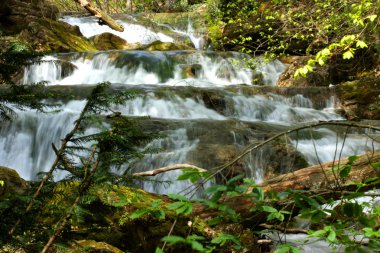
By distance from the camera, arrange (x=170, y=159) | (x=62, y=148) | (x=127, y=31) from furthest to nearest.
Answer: (x=127, y=31), (x=170, y=159), (x=62, y=148)

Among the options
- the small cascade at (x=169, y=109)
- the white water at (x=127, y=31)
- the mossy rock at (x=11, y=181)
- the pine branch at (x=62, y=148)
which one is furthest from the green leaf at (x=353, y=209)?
the white water at (x=127, y=31)

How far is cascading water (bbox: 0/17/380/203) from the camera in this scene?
23.5 feet

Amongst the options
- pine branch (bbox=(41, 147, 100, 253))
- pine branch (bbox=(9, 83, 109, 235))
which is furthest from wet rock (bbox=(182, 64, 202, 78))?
pine branch (bbox=(41, 147, 100, 253))

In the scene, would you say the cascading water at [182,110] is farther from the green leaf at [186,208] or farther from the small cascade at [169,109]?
the green leaf at [186,208]

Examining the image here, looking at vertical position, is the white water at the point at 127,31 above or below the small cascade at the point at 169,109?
above

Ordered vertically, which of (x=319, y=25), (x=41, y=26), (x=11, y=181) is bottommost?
(x=11, y=181)

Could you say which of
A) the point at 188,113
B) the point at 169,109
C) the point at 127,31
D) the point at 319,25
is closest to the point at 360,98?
the point at 319,25

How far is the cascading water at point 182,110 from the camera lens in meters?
7.16

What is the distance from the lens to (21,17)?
1612 cm

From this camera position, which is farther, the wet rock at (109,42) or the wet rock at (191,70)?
the wet rock at (109,42)

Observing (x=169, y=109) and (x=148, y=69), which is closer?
(x=169, y=109)

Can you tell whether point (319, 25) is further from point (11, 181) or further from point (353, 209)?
point (353, 209)

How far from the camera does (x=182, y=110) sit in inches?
377

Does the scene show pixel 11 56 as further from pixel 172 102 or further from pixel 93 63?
pixel 93 63
